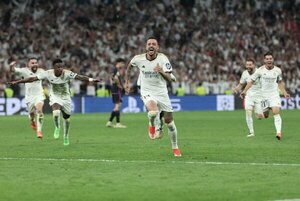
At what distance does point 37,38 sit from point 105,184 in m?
35.7

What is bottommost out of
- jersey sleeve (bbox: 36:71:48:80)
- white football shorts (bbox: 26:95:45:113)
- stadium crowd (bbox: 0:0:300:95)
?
white football shorts (bbox: 26:95:45:113)

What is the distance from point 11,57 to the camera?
1825 inches

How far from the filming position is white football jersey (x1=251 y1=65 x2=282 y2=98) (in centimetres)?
2489

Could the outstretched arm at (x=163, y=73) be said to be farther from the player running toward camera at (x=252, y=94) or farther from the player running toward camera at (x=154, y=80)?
the player running toward camera at (x=252, y=94)

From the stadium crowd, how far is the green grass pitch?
22.7 meters

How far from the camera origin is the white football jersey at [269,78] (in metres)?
24.9

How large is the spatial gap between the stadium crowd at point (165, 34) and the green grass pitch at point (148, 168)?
22.7 m

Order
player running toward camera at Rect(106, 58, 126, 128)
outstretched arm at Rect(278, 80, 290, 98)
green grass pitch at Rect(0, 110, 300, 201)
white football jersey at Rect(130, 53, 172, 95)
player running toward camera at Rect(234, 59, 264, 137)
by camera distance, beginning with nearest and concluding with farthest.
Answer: green grass pitch at Rect(0, 110, 300, 201) → white football jersey at Rect(130, 53, 172, 95) → outstretched arm at Rect(278, 80, 290, 98) → player running toward camera at Rect(234, 59, 264, 137) → player running toward camera at Rect(106, 58, 126, 128)

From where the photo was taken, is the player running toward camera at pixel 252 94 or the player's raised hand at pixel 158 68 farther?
the player running toward camera at pixel 252 94

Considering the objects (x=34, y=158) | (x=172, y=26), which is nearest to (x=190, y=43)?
(x=172, y=26)

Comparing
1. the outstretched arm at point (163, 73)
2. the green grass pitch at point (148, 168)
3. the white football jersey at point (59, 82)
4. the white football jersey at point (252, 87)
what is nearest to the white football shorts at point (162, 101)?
the outstretched arm at point (163, 73)

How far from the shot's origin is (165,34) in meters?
53.1

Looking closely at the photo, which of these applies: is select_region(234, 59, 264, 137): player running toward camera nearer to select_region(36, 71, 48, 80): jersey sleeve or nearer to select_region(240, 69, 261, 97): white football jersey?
select_region(240, 69, 261, 97): white football jersey

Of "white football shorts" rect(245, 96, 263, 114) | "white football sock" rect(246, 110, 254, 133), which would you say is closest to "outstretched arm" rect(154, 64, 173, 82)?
"white football sock" rect(246, 110, 254, 133)
